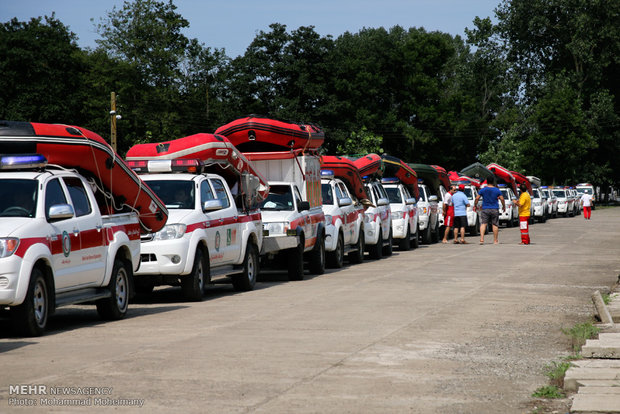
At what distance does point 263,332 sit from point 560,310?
15.1 feet

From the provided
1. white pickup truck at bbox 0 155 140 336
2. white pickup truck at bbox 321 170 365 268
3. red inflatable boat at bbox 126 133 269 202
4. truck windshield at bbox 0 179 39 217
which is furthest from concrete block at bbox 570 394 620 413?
white pickup truck at bbox 321 170 365 268

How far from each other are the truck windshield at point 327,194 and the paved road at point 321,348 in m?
4.77

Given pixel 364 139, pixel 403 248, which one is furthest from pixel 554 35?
pixel 403 248

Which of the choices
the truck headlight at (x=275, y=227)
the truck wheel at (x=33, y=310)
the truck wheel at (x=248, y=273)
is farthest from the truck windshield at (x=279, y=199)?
the truck wheel at (x=33, y=310)

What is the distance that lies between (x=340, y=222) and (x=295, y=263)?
3.32m

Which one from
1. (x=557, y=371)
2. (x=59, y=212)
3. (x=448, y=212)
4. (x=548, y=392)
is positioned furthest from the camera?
(x=448, y=212)

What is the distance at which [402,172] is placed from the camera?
32.0 meters

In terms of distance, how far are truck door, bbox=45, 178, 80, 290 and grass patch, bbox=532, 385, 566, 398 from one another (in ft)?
18.8

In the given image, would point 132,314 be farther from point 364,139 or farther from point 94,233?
point 364,139

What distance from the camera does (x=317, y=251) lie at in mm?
20609

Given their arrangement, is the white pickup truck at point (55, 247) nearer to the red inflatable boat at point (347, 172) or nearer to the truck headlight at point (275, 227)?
the truck headlight at point (275, 227)

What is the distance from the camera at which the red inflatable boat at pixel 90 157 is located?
12227mm

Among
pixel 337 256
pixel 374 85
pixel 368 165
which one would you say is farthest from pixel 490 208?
pixel 374 85

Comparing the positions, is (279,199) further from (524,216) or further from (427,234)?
(427,234)
